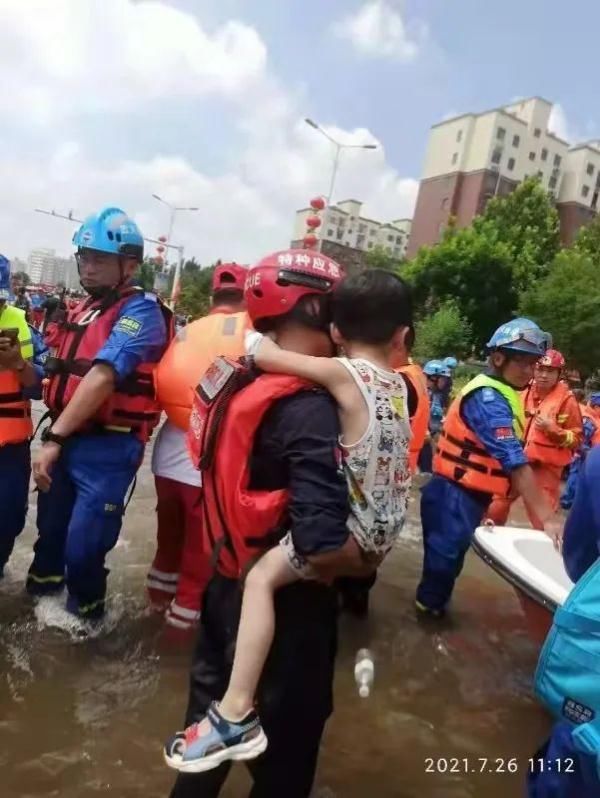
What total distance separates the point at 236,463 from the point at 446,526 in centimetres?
255

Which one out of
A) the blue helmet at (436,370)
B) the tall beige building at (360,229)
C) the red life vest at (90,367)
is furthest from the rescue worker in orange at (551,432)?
the tall beige building at (360,229)

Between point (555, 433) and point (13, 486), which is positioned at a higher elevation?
point (555, 433)

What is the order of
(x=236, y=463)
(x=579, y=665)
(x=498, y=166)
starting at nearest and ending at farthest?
(x=579, y=665) → (x=236, y=463) → (x=498, y=166)

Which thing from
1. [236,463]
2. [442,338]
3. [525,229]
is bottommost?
[236,463]

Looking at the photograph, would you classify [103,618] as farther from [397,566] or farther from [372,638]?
[397,566]

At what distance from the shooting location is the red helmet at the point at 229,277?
137 inches

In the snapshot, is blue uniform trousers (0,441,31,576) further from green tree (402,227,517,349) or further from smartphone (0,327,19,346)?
green tree (402,227,517,349)

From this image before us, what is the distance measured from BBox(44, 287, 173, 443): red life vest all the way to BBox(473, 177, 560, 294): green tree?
31.3 m

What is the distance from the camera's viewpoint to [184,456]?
11.3 feet

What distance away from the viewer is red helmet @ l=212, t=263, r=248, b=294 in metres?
3.49

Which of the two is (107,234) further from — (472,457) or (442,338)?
(442,338)

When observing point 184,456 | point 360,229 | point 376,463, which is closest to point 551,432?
point 184,456

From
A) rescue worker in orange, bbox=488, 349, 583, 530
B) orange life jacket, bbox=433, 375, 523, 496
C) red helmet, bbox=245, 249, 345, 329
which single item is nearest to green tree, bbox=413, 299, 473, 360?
rescue worker in orange, bbox=488, 349, 583, 530

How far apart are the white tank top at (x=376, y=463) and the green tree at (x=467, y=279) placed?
1168 inches
